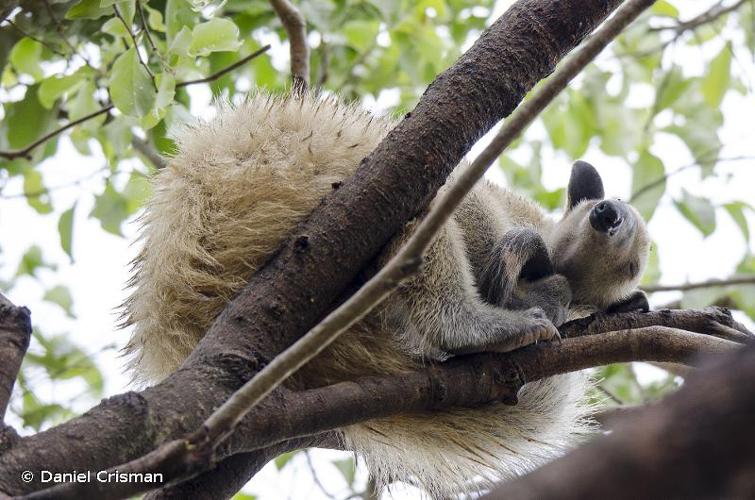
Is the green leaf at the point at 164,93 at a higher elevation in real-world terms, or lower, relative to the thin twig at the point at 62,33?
lower

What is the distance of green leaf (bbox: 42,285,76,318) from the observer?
18.1 feet

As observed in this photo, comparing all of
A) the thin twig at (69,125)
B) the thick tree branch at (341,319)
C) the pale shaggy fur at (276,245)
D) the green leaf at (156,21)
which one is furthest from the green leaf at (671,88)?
the thick tree branch at (341,319)

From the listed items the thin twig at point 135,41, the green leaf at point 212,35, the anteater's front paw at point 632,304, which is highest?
the thin twig at point 135,41

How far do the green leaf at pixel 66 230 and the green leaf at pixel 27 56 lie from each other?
68 cm

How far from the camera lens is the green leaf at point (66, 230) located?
14.2ft

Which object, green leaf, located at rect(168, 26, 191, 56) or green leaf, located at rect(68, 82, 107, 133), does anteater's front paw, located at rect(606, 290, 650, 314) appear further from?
green leaf, located at rect(68, 82, 107, 133)

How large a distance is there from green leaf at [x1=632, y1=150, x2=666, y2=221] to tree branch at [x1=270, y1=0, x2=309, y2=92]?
73.8 inches

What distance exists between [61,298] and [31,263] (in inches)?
32.3

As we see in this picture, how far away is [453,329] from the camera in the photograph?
2.99m

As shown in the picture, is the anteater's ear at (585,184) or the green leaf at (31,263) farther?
the green leaf at (31,263)

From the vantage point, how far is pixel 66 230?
172 inches

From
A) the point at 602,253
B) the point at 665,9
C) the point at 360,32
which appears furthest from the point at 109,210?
the point at 665,9

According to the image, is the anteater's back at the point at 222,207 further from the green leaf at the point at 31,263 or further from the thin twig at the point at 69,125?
the green leaf at the point at 31,263

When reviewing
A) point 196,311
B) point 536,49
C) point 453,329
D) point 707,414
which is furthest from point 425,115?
point 707,414
